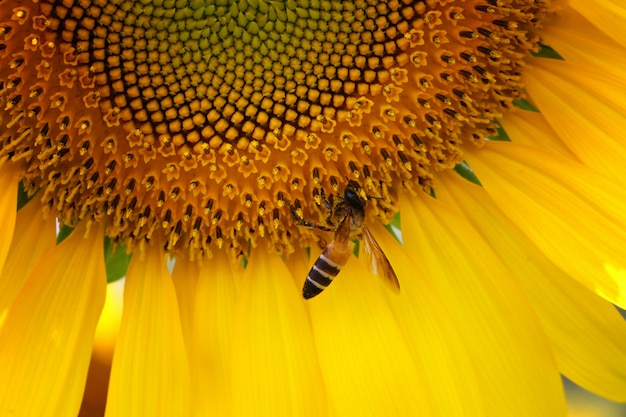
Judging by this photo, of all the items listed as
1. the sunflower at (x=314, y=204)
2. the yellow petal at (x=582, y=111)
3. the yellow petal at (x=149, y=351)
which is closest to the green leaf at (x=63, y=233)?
the sunflower at (x=314, y=204)

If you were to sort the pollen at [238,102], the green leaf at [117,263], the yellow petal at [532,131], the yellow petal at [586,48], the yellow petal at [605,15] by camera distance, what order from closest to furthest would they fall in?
the yellow petal at [605,15] < the pollen at [238,102] < the yellow petal at [586,48] < the yellow petal at [532,131] < the green leaf at [117,263]

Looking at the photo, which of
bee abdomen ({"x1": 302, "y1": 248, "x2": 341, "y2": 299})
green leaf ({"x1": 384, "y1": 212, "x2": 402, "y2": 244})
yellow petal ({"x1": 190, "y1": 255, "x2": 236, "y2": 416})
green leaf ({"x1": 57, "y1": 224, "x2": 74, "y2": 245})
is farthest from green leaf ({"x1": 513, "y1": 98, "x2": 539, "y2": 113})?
Result: green leaf ({"x1": 57, "y1": 224, "x2": 74, "y2": 245})

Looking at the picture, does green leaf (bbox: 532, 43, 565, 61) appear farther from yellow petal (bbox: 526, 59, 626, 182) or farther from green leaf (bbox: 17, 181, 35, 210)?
green leaf (bbox: 17, 181, 35, 210)

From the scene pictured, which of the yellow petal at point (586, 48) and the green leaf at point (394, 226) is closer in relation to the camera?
the yellow petal at point (586, 48)

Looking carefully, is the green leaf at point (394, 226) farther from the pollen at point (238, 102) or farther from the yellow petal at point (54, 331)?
the yellow petal at point (54, 331)

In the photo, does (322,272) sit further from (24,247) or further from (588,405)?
(588,405)

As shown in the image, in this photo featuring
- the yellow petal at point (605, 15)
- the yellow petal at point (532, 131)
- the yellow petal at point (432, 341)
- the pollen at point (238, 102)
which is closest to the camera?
the yellow petal at point (605, 15)
